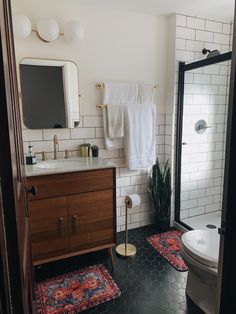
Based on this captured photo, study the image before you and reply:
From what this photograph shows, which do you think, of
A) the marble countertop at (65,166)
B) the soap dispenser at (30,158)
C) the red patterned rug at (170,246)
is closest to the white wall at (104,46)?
the marble countertop at (65,166)

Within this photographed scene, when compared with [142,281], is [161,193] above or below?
above

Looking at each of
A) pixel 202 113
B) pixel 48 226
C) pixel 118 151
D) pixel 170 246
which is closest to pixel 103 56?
pixel 118 151

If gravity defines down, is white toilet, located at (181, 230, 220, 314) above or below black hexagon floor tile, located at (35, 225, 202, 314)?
above

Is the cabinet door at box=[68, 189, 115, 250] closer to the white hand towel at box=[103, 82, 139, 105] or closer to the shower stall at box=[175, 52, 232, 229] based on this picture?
the white hand towel at box=[103, 82, 139, 105]

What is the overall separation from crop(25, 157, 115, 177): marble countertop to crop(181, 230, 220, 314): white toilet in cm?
84

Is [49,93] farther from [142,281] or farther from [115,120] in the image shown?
[142,281]

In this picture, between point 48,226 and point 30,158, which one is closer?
point 48,226

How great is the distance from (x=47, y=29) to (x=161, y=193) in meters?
1.91

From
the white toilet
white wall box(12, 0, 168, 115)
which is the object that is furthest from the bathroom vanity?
white wall box(12, 0, 168, 115)

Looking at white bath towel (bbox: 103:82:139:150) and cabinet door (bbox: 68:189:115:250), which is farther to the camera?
white bath towel (bbox: 103:82:139:150)

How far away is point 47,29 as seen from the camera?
198 centimetres

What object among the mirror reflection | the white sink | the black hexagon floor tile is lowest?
the black hexagon floor tile

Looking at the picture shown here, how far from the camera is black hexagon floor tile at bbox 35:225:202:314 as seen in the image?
165 centimetres

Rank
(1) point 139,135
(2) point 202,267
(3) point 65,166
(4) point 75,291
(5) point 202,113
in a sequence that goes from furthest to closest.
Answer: (5) point 202,113, (1) point 139,135, (3) point 65,166, (4) point 75,291, (2) point 202,267
